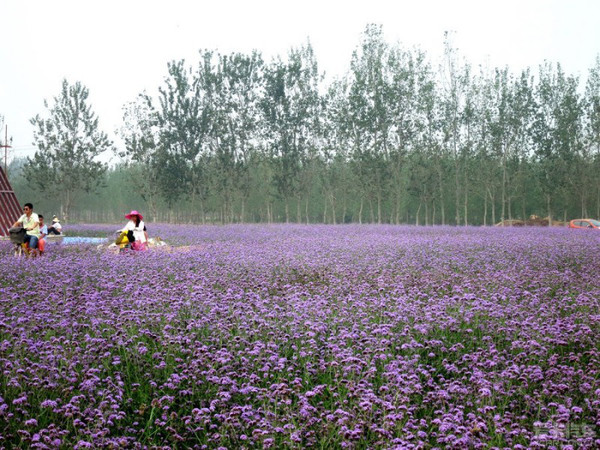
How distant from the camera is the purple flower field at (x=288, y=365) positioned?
12.0 ft

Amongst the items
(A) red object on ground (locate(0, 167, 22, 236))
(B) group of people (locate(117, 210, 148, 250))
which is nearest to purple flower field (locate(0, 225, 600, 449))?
(B) group of people (locate(117, 210, 148, 250))

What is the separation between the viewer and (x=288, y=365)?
5172mm

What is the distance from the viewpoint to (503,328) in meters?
5.97

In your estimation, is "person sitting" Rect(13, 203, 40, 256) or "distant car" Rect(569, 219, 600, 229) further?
"distant car" Rect(569, 219, 600, 229)

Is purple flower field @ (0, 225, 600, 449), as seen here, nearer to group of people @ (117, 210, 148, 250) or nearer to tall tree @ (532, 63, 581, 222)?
group of people @ (117, 210, 148, 250)

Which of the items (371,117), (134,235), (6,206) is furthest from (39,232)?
(371,117)

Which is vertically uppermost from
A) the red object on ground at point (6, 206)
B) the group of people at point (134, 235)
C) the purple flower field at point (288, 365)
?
the red object on ground at point (6, 206)

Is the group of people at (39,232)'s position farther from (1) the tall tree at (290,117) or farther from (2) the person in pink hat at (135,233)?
(1) the tall tree at (290,117)

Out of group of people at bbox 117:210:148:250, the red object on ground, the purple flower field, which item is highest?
the red object on ground

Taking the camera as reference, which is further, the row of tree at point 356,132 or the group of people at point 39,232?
the row of tree at point 356,132

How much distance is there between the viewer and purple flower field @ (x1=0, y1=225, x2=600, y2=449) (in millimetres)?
3668

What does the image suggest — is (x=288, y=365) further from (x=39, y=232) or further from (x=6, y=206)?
(x=6, y=206)

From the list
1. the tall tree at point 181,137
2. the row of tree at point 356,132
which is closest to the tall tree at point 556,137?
the row of tree at point 356,132

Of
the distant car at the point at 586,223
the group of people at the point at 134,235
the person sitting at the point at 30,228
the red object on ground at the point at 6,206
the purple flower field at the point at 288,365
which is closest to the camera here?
the purple flower field at the point at 288,365
